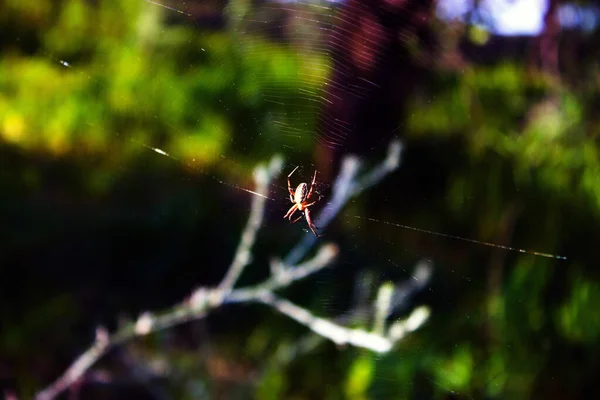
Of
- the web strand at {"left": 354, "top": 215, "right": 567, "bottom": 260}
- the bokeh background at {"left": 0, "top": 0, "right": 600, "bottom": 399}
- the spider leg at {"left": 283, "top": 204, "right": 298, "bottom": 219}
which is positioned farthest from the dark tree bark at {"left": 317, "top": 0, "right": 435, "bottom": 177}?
the web strand at {"left": 354, "top": 215, "right": 567, "bottom": 260}

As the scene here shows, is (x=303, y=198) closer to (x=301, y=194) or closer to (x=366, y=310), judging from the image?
(x=301, y=194)

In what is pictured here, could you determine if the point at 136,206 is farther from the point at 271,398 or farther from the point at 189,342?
the point at 271,398

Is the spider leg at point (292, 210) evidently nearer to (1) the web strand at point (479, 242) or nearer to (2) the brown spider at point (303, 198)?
(2) the brown spider at point (303, 198)

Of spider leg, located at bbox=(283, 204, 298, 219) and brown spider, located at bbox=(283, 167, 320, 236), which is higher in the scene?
brown spider, located at bbox=(283, 167, 320, 236)

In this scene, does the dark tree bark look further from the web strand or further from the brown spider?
the web strand

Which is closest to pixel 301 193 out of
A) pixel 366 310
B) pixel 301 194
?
pixel 301 194

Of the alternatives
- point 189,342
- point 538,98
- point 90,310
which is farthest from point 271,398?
point 538,98
